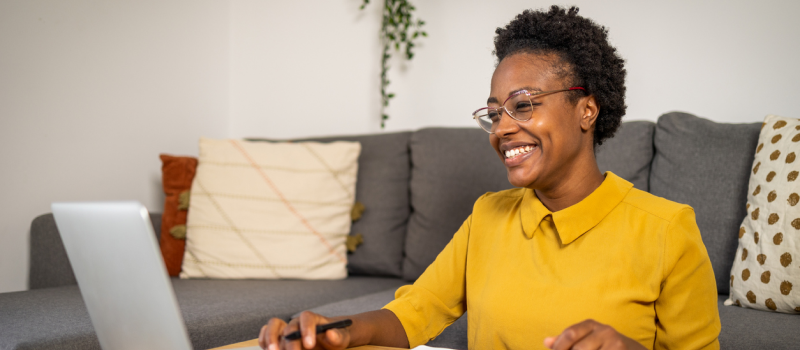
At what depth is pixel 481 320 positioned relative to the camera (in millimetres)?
965

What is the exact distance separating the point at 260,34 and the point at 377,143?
3.44 feet

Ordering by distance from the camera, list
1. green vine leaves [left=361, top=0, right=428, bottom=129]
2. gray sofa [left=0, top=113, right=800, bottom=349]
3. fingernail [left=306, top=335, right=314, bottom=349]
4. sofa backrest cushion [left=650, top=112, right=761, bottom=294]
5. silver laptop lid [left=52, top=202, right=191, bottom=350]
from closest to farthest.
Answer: silver laptop lid [left=52, top=202, right=191, bottom=350] → fingernail [left=306, top=335, right=314, bottom=349] → gray sofa [left=0, top=113, right=800, bottom=349] → sofa backrest cushion [left=650, top=112, right=761, bottom=294] → green vine leaves [left=361, top=0, right=428, bottom=129]

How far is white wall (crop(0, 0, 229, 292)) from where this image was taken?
1.88 m

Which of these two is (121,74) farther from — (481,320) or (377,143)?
(481,320)

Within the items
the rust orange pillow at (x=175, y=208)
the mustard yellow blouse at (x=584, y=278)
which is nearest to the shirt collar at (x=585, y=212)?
the mustard yellow blouse at (x=584, y=278)

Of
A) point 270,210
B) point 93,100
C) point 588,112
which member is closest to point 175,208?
point 270,210

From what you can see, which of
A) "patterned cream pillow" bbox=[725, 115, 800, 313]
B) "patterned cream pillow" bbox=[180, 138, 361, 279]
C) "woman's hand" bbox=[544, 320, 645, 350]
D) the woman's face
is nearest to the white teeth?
the woman's face

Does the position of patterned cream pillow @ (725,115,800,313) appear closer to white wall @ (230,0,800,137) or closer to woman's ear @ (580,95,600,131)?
white wall @ (230,0,800,137)

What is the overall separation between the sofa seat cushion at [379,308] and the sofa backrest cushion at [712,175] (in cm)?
69

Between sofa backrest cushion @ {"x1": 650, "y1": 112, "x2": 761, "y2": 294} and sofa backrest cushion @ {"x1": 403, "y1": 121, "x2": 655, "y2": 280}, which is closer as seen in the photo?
sofa backrest cushion @ {"x1": 650, "y1": 112, "x2": 761, "y2": 294}

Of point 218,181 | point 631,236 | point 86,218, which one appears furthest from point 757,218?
point 218,181

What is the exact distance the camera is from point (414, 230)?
6.44ft

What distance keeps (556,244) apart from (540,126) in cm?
20

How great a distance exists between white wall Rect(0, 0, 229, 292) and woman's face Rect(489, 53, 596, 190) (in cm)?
169
